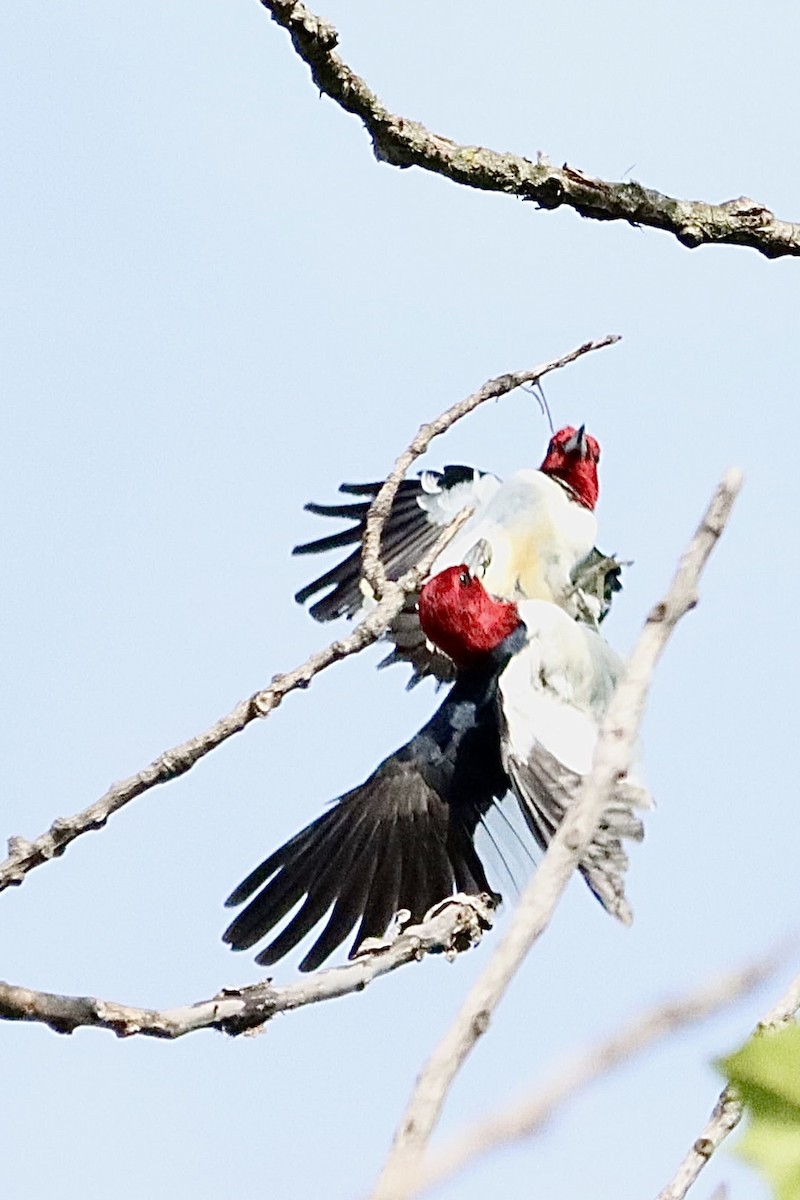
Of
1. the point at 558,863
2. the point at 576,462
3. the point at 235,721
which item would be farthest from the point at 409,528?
the point at 558,863

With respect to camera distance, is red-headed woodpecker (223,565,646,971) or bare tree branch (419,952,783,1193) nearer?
bare tree branch (419,952,783,1193)

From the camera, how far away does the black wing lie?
17.0ft

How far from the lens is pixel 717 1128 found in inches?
70.8

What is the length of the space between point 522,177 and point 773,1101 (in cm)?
228

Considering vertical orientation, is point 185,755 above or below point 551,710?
below

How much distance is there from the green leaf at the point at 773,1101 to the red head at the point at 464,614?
4079 mm

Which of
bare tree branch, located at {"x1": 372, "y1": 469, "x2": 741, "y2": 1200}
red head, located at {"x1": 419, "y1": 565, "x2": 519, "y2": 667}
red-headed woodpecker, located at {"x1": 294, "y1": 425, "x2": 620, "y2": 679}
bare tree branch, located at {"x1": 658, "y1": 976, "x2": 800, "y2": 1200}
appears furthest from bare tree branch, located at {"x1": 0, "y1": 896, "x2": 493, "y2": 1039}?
red-headed woodpecker, located at {"x1": 294, "y1": 425, "x2": 620, "y2": 679}

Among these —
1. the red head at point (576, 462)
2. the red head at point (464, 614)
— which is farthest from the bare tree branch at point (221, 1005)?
the red head at point (576, 462)

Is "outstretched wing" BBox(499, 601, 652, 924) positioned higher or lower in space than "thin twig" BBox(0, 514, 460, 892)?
higher

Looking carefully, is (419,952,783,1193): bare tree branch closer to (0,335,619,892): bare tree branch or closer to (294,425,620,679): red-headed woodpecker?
(0,335,619,892): bare tree branch

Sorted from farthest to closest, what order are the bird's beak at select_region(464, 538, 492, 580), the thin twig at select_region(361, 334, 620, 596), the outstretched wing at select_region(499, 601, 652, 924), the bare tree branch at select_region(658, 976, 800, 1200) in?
1. the bird's beak at select_region(464, 538, 492, 580)
2. the outstretched wing at select_region(499, 601, 652, 924)
3. the thin twig at select_region(361, 334, 620, 596)
4. the bare tree branch at select_region(658, 976, 800, 1200)

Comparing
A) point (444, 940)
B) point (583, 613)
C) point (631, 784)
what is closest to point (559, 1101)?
point (444, 940)

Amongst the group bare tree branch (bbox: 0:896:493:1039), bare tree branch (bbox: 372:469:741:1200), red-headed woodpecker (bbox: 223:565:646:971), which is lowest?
bare tree branch (bbox: 372:469:741:1200)

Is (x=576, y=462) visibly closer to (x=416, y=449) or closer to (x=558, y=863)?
(x=416, y=449)
